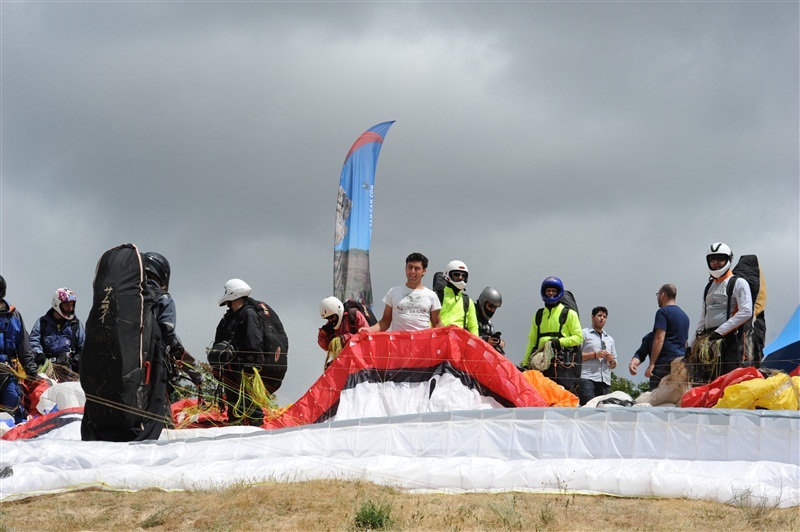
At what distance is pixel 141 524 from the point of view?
21.9 feet

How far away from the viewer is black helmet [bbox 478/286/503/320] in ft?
36.4

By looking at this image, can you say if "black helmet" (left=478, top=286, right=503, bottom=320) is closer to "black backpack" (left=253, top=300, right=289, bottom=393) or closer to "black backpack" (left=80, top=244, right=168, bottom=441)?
"black backpack" (left=253, top=300, right=289, bottom=393)

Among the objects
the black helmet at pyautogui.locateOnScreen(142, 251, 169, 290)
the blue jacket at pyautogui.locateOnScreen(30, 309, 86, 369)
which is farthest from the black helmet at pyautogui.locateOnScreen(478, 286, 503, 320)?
the blue jacket at pyautogui.locateOnScreen(30, 309, 86, 369)

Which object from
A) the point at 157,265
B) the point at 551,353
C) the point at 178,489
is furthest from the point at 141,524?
the point at 551,353

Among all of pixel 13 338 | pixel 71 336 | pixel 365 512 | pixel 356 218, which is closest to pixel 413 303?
pixel 365 512

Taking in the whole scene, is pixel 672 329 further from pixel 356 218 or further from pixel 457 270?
pixel 356 218

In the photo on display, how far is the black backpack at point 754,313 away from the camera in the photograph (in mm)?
9078

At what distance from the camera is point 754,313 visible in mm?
9398

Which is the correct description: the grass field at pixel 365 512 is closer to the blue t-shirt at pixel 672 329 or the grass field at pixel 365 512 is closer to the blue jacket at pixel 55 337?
the blue t-shirt at pixel 672 329

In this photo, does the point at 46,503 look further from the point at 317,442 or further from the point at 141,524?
the point at 317,442

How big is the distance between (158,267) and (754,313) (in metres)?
5.28

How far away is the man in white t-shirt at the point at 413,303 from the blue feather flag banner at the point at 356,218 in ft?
16.3

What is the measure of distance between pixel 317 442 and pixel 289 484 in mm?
778

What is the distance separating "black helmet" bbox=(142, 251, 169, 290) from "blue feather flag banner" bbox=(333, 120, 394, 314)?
249 inches
